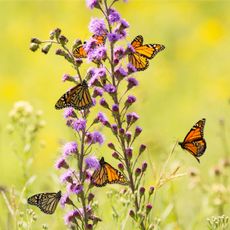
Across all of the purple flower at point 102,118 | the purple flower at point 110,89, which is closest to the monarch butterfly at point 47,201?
the purple flower at point 102,118

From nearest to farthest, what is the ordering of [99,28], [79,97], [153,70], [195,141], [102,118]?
[79,97] → [99,28] → [102,118] → [195,141] → [153,70]

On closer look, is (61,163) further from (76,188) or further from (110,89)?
(110,89)

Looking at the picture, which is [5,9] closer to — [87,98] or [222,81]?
[222,81]

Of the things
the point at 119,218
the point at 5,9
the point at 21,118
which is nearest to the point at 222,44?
the point at 5,9

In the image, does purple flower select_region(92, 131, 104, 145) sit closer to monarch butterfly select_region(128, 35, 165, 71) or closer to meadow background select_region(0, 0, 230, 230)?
monarch butterfly select_region(128, 35, 165, 71)

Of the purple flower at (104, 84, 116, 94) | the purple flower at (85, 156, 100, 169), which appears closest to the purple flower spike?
the purple flower at (104, 84, 116, 94)

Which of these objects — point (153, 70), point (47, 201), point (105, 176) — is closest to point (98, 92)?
point (105, 176)
